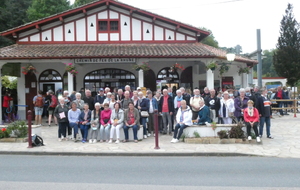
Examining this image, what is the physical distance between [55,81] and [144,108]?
9621 millimetres

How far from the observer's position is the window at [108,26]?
19.8 m

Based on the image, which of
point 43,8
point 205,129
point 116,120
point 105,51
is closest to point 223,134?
point 205,129

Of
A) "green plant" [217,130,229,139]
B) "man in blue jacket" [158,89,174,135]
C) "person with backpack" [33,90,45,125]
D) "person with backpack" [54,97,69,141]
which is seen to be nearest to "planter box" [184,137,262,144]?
"green plant" [217,130,229,139]

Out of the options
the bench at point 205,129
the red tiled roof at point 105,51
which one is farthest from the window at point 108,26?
the bench at point 205,129

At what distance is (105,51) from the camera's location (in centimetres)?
1761

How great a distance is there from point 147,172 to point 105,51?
11.1 meters

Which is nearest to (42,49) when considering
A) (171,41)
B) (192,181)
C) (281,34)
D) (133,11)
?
(133,11)

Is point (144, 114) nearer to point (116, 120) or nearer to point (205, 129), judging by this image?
point (116, 120)

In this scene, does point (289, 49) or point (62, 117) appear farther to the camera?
point (289, 49)

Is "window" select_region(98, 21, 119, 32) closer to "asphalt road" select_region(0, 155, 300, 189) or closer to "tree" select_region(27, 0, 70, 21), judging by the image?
"asphalt road" select_region(0, 155, 300, 189)

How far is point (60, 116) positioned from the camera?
39.1ft

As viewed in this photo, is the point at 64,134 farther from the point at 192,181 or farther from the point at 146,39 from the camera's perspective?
the point at 146,39

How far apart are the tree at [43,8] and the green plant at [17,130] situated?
100ft

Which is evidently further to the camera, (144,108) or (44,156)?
(144,108)
